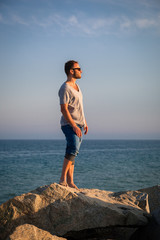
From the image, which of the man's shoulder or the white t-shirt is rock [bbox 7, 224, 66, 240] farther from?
the man's shoulder

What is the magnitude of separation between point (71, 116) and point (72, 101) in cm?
26

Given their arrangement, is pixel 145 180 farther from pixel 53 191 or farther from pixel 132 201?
pixel 53 191

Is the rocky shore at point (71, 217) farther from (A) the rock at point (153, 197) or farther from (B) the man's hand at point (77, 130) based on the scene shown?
(A) the rock at point (153, 197)

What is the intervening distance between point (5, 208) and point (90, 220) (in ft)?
3.70

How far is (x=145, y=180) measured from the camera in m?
19.2

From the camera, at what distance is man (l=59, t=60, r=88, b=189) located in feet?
13.1

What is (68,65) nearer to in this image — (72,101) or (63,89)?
(63,89)

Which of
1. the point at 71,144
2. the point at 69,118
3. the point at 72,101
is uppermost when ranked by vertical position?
the point at 72,101

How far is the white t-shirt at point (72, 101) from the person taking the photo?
4051 mm

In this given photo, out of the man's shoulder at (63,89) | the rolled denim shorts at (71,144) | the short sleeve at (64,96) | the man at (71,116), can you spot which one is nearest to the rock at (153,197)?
the man at (71,116)

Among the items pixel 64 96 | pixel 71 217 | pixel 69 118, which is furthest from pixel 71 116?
pixel 71 217

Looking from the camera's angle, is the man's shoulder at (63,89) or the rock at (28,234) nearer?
the rock at (28,234)

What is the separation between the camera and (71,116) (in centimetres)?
416

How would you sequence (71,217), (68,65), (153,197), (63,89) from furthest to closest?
1. (153,197)
2. (68,65)
3. (63,89)
4. (71,217)
